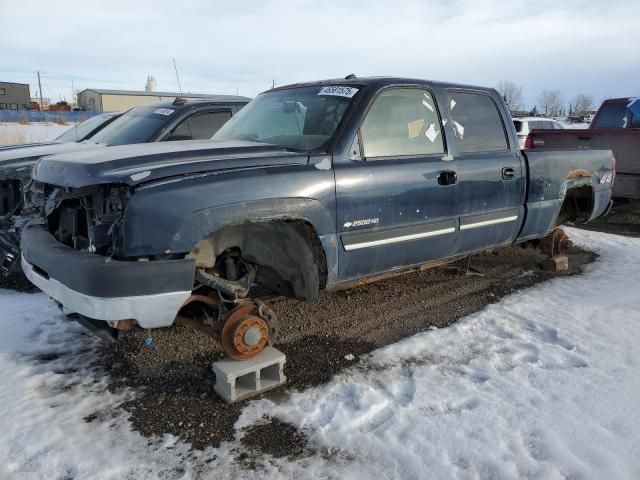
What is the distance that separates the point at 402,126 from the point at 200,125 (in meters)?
3.16

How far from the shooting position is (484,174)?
4.38 metres

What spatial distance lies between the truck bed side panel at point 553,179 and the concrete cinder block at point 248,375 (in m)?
2.87

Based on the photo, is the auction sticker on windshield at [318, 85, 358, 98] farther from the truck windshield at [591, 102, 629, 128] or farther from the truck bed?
the truck windshield at [591, 102, 629, 128]

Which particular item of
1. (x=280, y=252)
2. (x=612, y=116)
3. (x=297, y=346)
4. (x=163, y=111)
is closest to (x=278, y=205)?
(x=280, y=252)

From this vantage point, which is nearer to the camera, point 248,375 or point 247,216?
point 247,216

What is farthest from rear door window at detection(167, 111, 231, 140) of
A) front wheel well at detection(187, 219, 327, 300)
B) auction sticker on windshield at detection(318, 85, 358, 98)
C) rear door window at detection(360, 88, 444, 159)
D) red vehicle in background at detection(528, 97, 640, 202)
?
red vehicle in background at detection(528, 97, 640, 202)

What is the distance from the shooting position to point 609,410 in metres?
2.90

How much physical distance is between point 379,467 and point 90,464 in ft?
4.45

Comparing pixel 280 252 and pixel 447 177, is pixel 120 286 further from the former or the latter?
pixel 447 177

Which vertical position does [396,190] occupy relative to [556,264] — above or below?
above

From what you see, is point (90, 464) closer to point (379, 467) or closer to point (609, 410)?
point (379, 467)

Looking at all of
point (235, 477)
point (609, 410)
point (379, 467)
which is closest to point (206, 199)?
point (235, 477)

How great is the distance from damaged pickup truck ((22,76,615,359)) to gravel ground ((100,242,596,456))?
377mm

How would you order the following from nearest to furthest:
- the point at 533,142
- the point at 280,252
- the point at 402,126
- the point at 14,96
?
the point at 280,252 → the point at 402,126 → the point at 533,142 → the point at 14,96
